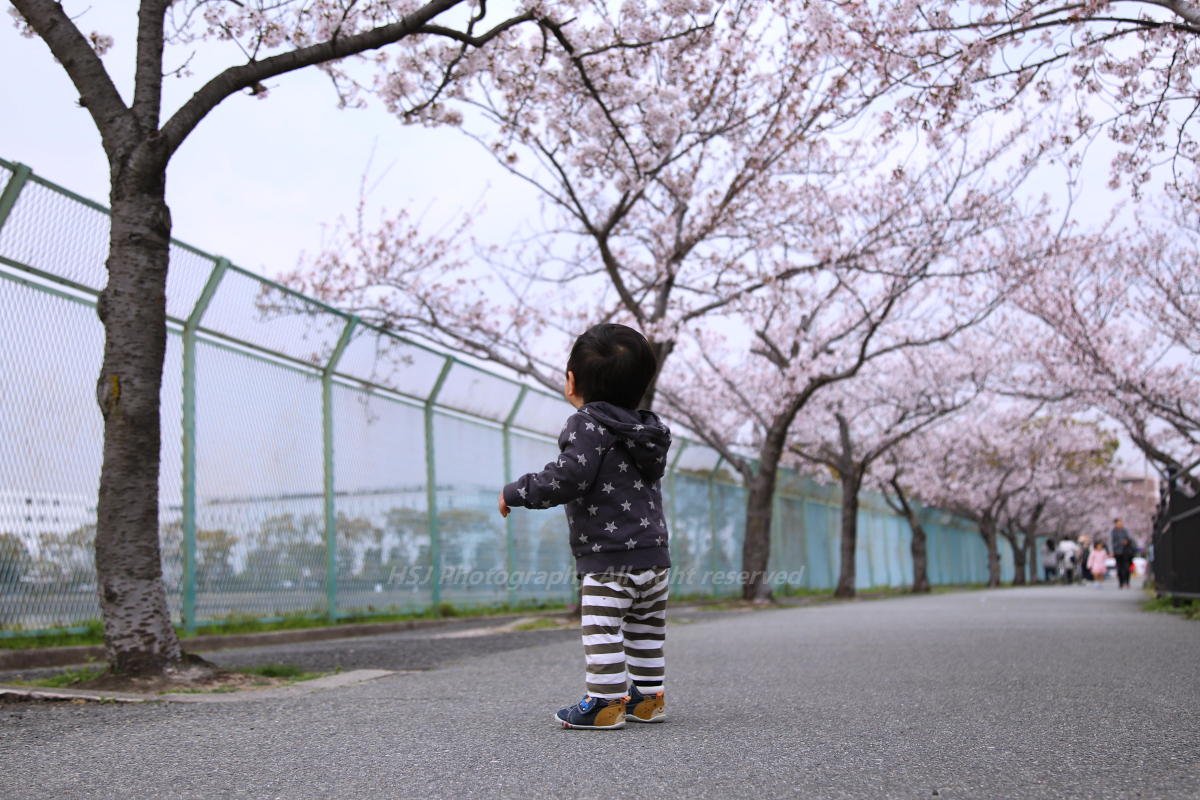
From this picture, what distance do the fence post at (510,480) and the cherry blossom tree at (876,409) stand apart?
1085cm

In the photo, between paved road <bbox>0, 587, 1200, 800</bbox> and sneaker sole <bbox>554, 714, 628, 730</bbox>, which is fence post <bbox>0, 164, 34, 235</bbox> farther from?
sneaker sole <bbox>554, 714, 628, 730</bbox>

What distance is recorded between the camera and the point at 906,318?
2023 centimetres

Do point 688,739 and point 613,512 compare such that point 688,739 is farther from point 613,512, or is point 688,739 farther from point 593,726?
point 613,512

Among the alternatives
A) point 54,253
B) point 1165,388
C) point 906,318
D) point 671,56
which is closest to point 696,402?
point 906,318

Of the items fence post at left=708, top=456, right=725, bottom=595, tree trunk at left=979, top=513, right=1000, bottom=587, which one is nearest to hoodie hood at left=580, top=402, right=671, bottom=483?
fence post at left=708, top=456, right=725, bottom=595

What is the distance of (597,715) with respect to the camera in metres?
3.43

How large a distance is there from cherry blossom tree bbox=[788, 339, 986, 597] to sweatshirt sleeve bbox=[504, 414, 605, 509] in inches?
748

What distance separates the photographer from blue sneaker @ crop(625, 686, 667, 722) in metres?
3.58

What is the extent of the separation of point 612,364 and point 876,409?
2421cm

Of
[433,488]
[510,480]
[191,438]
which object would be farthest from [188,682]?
[510,480]

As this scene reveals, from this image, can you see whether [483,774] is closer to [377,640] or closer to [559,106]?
[377,640]

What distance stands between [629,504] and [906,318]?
17.8 metres

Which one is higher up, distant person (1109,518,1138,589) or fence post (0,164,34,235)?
fence post (0,164,34,235)

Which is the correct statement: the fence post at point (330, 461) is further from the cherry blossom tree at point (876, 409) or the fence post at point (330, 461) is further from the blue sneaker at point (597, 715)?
the cherry blossom tree at point (876, 409)
